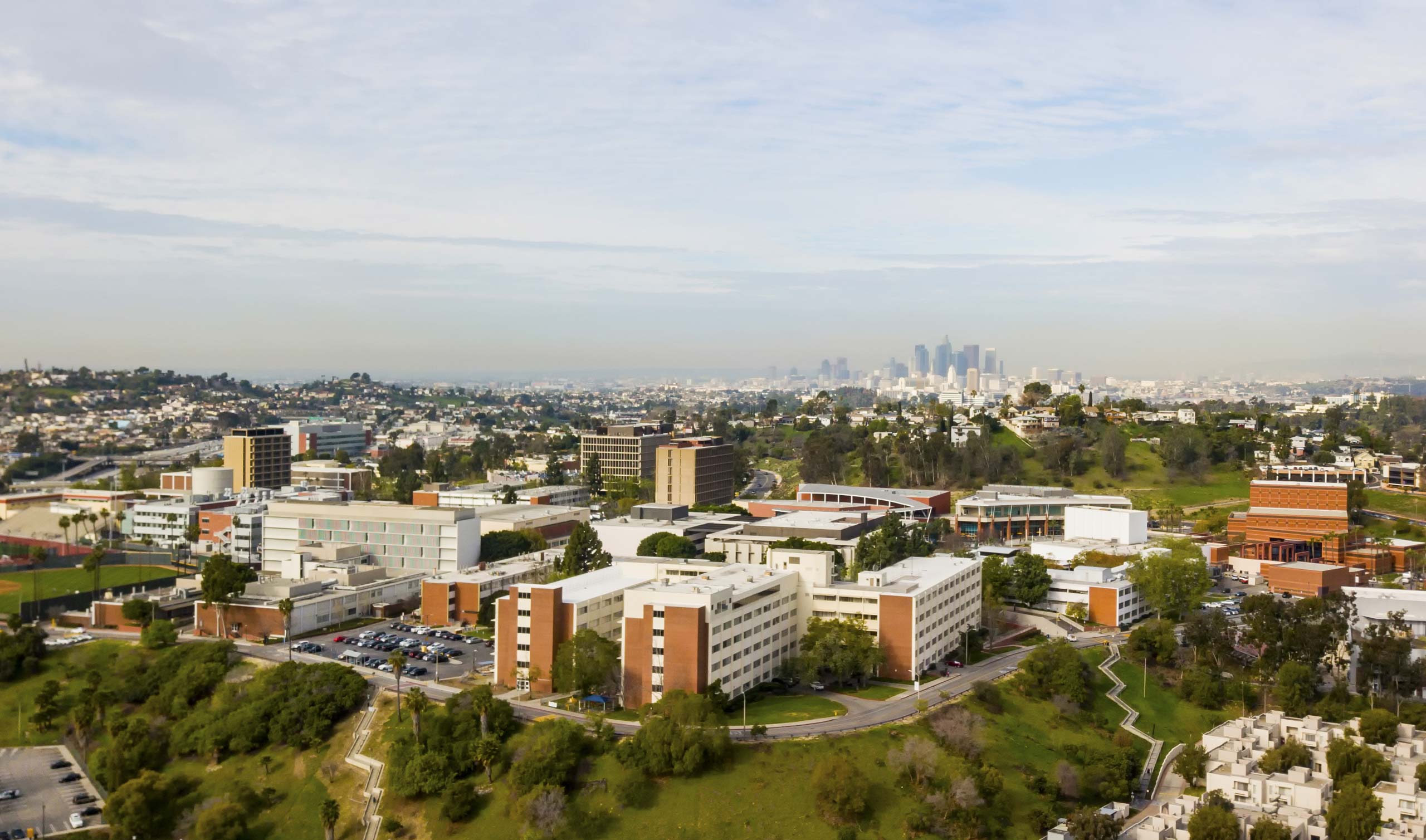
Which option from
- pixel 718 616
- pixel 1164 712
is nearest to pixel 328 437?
pixel 718 616

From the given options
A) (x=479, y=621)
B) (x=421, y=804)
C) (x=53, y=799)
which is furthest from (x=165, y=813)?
(x=479, y=621)

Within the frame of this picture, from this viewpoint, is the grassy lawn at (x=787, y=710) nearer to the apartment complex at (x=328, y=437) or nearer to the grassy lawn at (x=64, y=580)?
the grassy lawn at (x=64, y=580)

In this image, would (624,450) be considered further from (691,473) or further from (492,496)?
(492,496)

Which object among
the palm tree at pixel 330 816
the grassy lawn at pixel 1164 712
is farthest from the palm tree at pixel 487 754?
the grassy lawn at pixel 1164 712

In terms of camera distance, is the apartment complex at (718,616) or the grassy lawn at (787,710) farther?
the apartment complex at (718,616)

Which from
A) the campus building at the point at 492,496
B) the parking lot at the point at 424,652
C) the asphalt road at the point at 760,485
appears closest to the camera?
the parking lot at the point at 424,652

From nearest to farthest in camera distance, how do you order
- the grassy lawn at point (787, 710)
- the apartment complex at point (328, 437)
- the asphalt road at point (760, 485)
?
the grassy lawn at point (787, 710) → the asphalt road at point (760, 485) → the apartment complex at point (328, 437)

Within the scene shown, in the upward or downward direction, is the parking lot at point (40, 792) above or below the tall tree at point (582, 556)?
below

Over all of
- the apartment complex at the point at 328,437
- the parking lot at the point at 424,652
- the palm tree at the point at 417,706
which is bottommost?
the parking lot at the point at 424,652
